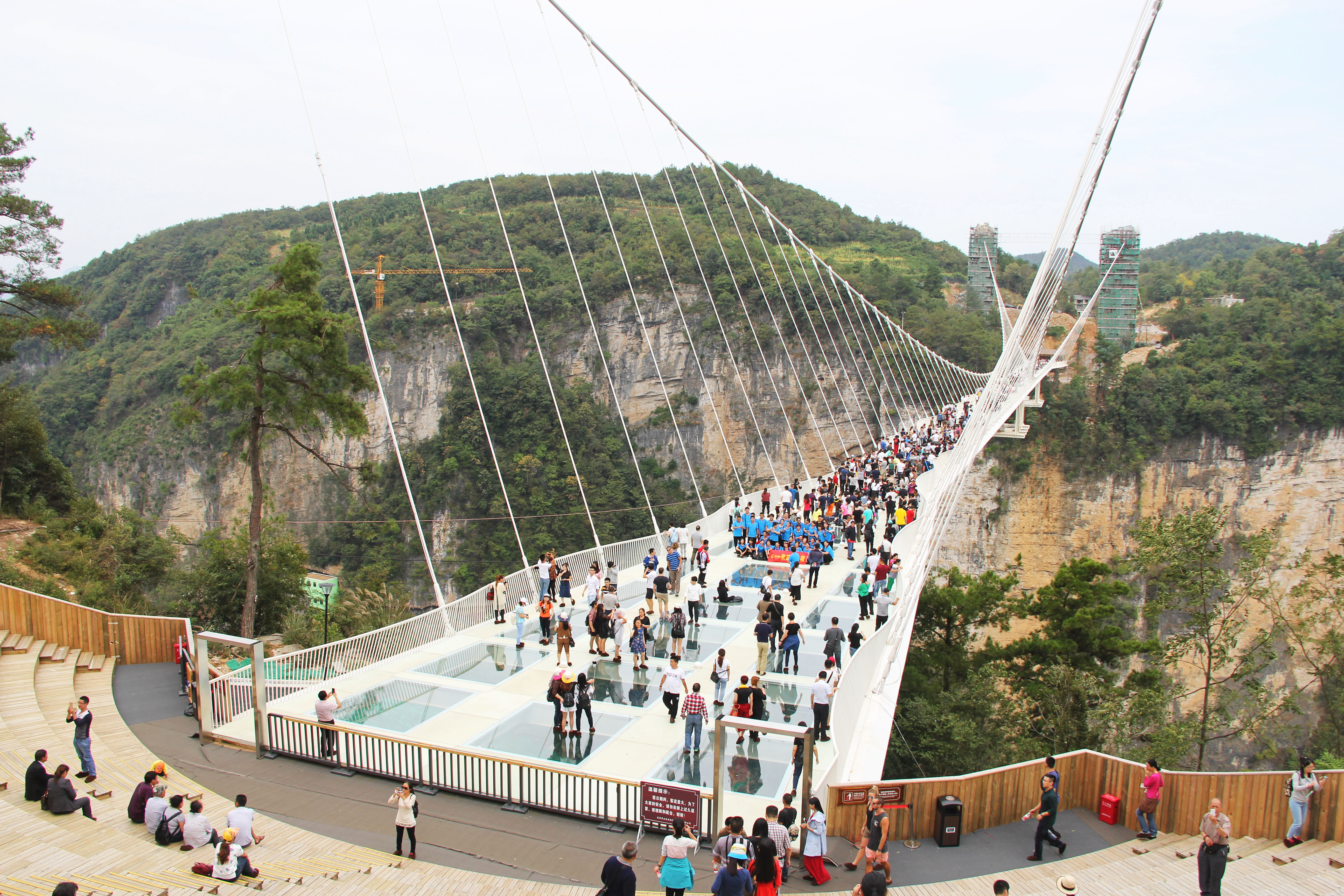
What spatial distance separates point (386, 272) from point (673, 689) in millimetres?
64261

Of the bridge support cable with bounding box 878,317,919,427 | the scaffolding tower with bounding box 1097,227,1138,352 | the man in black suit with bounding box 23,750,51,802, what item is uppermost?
the scaffolding tower with bounding box 1097,227,1138,352

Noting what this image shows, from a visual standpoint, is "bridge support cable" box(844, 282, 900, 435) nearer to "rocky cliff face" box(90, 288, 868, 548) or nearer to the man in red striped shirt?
"rocky cliff face" box(90, 288, 868, 548)

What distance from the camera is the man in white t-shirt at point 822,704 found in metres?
8.86

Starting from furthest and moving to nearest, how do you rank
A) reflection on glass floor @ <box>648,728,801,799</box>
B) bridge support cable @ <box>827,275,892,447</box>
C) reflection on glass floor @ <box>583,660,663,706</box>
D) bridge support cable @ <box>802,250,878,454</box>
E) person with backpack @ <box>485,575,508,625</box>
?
1. bridge support cable @ <box>827,275,892,447</box>
2. bridge support cable @ <box>802,250,878,454</box>
3. person with backpack @ <box>485,575,508,625</box>
4. reflection on glass floor @ <box>583,660,663,706</box>
5. reflection on glass floor @ <box>648,728,801,799</box>

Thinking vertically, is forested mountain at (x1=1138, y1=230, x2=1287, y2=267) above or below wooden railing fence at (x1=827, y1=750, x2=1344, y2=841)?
above

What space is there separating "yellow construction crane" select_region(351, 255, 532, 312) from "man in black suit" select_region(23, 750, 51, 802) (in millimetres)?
60293

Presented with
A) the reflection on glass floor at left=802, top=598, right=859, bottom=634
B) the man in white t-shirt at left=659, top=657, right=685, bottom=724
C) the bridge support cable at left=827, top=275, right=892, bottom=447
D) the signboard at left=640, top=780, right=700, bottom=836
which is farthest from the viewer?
the bridge support cable at left=827, top=275, right=892, bottom=447

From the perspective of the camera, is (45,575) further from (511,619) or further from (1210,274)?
(1210,274)

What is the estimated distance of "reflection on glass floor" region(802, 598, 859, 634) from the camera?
13166 millimetres

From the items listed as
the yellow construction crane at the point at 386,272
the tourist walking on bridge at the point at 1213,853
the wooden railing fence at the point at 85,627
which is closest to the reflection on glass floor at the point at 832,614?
the tourist walking on bridge at the point at 1213,853

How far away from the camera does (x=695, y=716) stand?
28.8 feet

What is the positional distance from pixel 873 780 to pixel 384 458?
63.6m

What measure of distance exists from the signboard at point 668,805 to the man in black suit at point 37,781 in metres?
5.20

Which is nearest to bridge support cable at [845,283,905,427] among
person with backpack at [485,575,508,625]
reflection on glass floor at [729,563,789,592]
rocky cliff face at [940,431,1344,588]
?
rocky cliff face at [940,431,1344,588]
